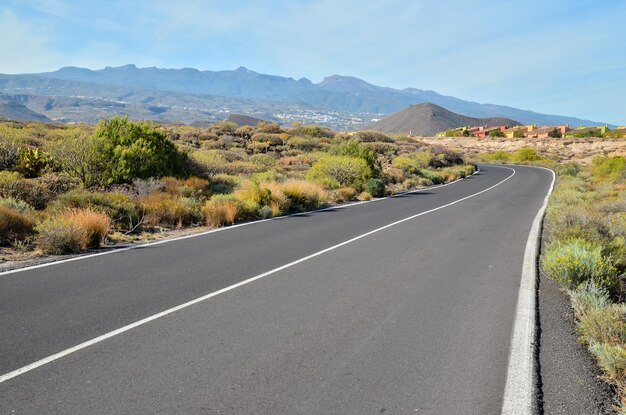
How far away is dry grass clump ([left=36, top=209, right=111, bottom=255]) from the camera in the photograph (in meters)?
8.80

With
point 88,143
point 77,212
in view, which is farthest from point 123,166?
point 77,212

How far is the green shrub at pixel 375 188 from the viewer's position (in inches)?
900

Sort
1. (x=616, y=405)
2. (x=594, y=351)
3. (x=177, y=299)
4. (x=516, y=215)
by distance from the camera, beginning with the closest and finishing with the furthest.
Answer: (x=616, y=405) < (x=594, y=351) < (x=177, y=299) < (x=516, y=215)

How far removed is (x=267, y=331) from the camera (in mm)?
5137

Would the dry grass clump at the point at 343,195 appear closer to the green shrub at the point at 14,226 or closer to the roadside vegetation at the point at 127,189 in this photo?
the roadside vegetation at the point at 127,189

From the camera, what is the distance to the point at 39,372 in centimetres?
408

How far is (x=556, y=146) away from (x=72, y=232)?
87.2 metres

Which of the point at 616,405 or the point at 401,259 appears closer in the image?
the point at 616,405

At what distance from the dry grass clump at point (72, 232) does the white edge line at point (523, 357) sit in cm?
790

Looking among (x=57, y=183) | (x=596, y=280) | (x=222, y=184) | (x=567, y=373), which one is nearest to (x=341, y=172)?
(x=222, y=184)

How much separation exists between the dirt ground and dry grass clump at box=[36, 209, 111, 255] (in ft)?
214

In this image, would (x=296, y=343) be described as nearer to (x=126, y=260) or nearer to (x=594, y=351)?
(x=594, y=351)

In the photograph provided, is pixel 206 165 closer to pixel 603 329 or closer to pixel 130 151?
pixel 130 151

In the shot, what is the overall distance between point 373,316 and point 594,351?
2311 millimetres
